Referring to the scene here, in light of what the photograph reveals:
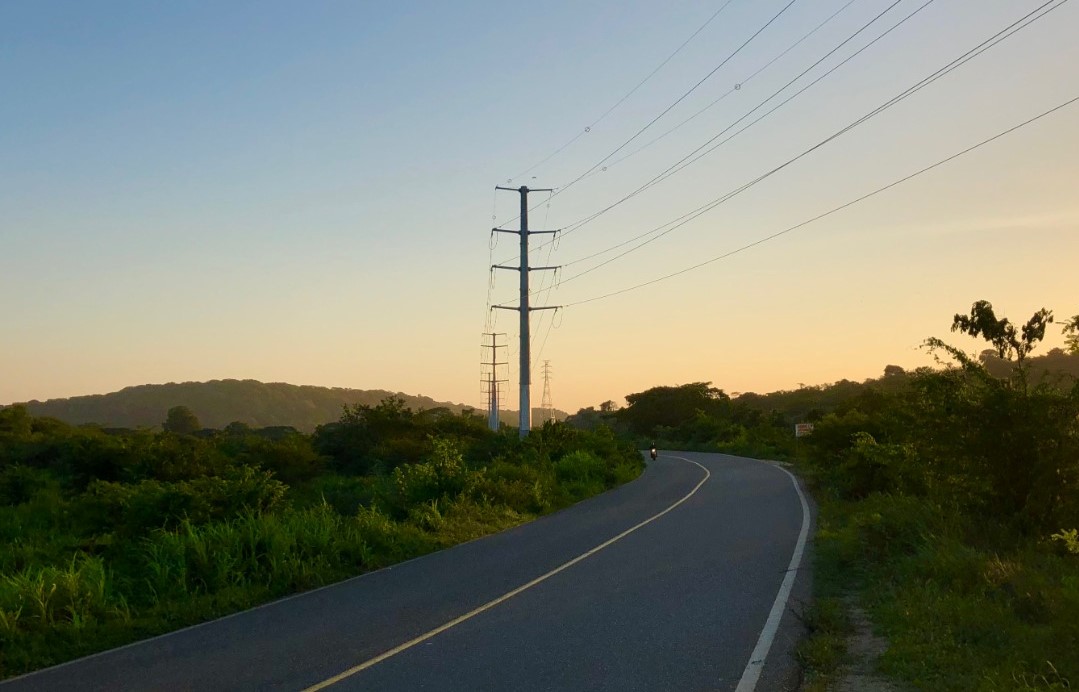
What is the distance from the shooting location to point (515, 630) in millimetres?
10086

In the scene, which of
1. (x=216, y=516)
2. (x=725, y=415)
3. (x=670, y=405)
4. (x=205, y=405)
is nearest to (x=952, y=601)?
(x=216, y=516)

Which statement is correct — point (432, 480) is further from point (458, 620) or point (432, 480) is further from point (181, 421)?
point (181, 421)

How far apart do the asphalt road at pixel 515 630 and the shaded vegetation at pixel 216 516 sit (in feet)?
2.84

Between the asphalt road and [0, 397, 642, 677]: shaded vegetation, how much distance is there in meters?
0.87

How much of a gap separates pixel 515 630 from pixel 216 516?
9769mm

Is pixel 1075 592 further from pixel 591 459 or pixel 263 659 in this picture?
pixel 591 459

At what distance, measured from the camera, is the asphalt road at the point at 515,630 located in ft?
27.1

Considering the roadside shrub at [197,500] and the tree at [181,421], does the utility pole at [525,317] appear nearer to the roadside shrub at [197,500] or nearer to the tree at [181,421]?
the roadside shrub at [197,500]

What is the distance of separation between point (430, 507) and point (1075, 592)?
1498cm

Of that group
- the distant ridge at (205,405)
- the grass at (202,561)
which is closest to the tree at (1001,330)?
the grass at (202,561)

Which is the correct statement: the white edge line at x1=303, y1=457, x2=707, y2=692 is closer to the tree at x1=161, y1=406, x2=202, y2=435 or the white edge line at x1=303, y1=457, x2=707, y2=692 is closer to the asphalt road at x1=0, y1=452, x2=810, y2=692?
the asphalt road at x1=0, y1=452, x2=810, y2=692

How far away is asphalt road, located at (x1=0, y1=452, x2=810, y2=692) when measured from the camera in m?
8.25

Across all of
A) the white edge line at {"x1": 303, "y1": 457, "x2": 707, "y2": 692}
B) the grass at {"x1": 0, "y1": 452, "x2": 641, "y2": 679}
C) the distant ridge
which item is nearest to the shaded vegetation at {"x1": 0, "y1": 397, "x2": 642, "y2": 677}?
the grass at {"x1": 0, "y1": 452, "x2": 641, "y2": 679}

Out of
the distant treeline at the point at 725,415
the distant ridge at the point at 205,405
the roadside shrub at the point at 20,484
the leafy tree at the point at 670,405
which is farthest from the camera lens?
the distant ridge at the point at 205,405
